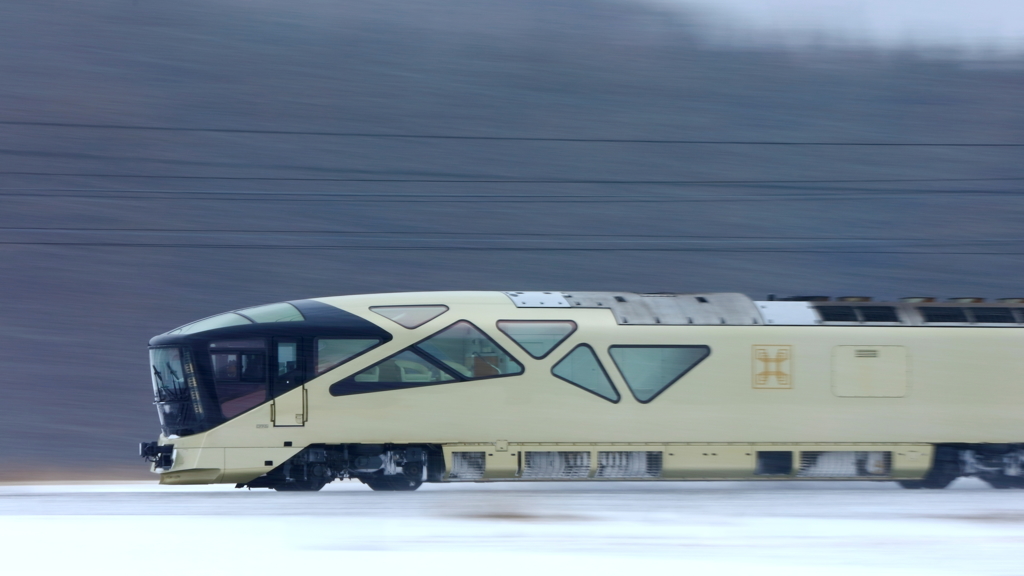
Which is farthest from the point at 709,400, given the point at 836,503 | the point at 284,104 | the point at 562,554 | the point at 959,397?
the point at 284,104

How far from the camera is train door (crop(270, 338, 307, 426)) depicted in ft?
37.4

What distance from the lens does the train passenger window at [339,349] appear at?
11562 millimetres

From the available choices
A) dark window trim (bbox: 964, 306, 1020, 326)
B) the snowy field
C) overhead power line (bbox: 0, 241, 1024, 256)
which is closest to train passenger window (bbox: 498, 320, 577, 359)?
the snowy field

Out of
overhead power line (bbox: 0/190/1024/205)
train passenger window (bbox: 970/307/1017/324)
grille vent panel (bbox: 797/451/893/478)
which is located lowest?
grille vent panel (bbox: 797/451/893/478)

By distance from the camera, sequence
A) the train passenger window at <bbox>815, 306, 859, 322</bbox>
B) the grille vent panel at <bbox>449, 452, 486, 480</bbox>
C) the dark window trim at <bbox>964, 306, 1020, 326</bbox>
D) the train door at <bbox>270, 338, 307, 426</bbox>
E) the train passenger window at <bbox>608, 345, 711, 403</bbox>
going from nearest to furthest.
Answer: the train door at <bbox>270, 338, 307, 426</bbox> < the grille vent panel at <bbox>449, 452, 486, 480</bbox> < the train passenger window at <bbox>608, 345, 711, 403</bbox> < the train passenger window at <bbox>815, 306, 859, 322</bbox> < the dark window trim at <bbox>964, 306, 1020, 326</bbox>

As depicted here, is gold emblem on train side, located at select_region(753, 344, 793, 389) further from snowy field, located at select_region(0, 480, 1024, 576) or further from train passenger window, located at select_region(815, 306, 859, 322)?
snowy field, located at select_region(0, 480, 1024, 576)

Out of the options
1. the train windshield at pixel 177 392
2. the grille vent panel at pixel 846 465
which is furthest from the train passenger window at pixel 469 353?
the grille vent panel at pixel 846 465

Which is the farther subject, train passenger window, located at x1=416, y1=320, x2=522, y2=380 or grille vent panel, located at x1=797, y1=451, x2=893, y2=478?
grille vent panel, located at x1=797, y1=451, x2=893, y2=478

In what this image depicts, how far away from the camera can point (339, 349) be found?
11578mm

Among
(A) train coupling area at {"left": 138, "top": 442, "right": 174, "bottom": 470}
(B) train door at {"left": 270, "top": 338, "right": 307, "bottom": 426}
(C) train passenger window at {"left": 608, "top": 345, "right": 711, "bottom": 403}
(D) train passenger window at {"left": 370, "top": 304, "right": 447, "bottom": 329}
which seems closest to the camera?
(B) train door at {"left": 270, "top": 338, "right": 307, "bottom": 426}

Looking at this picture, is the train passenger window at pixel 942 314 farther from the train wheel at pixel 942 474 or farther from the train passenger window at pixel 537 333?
the train passenger window at pixel 537 333

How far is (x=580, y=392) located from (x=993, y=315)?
18.4 feet

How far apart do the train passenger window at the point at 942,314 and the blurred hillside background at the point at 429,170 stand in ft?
Result: 38.0

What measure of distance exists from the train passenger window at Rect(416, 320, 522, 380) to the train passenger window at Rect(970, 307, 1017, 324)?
19.8 ft
